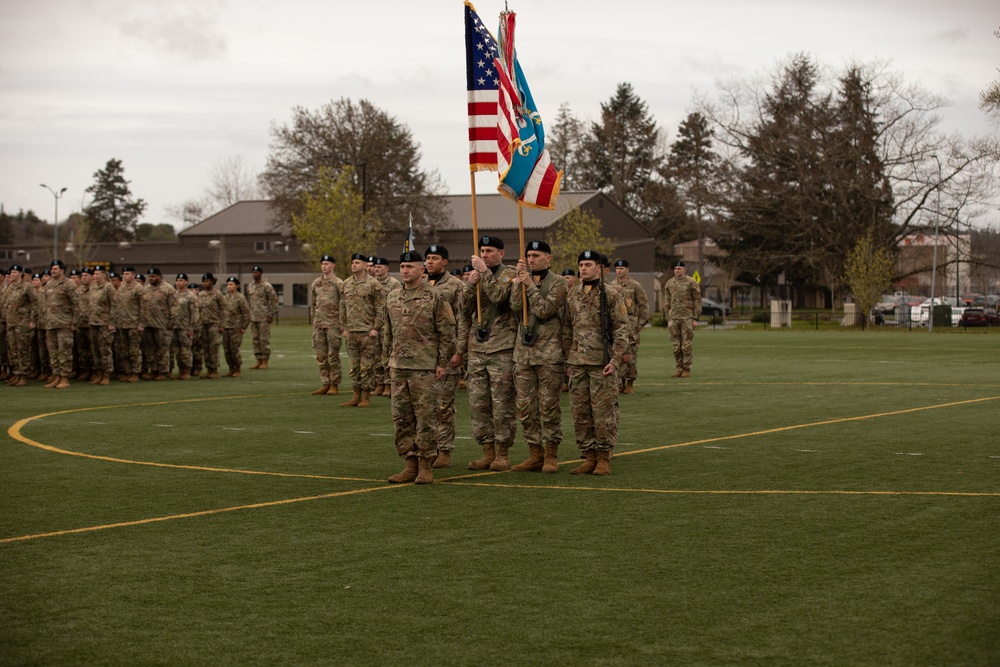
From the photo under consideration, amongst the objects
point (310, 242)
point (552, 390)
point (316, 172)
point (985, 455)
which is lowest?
point (985, 455)

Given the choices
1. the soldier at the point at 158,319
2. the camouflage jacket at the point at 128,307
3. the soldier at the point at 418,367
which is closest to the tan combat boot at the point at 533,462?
the soldier at the point at 418,367

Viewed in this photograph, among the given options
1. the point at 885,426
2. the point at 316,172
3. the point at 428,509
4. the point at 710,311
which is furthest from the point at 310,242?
the point at 428,509

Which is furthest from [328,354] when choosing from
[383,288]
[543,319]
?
[543,319]

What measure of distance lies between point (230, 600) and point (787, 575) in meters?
3.38

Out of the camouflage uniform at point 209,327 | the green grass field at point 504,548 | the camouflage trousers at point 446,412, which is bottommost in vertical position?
the green grass field at point 504,548

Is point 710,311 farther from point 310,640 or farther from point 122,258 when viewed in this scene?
point 310,640

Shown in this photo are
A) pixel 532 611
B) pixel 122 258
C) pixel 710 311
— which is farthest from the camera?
pixel 122 258

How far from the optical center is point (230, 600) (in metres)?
6.71

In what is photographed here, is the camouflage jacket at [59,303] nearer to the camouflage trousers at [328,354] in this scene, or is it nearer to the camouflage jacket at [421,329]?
the camouflage trousers at [328,354]

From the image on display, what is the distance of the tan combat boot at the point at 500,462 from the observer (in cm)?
1148

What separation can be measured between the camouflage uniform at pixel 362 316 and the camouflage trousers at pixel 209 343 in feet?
20.4

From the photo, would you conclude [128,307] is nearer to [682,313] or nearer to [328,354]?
[328,354]

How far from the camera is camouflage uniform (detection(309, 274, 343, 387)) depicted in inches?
795

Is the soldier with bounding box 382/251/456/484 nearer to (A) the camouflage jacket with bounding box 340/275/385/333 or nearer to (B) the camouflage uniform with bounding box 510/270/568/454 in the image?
→ (B) the camouflage uniform with bounding box 510/270/568/454
